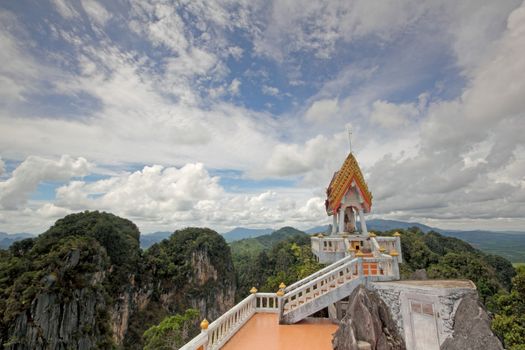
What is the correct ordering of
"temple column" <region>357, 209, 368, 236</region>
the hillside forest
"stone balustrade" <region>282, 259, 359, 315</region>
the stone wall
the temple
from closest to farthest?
the stone wall → the temple → "stone balustrade" <region>282, 259, 359, 315</region> → "temple column" <region>357, 209, 368, 236</region> → the hillside forest

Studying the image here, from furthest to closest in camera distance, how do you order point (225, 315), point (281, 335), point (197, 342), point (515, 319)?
point (515, 319) < point (281, 335) < point (225, 315) < point (197, 342)

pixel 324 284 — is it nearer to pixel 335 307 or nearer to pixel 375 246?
pixel 335 307

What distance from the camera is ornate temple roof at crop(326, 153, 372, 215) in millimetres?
12492

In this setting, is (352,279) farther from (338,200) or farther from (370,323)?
(338,200)

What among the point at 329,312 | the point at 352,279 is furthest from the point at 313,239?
the point at 352,279

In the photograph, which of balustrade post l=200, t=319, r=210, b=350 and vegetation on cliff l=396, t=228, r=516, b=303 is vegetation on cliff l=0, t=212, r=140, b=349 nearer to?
balustrade post l=200, t=319, r=210, b=350

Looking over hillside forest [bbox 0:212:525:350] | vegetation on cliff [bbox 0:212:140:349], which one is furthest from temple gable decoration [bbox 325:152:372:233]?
vegetation on cliff [bbox 0:212:140:349]

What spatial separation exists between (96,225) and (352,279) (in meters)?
39.7

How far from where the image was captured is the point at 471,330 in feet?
19.1

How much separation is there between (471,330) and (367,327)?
7.06 feet

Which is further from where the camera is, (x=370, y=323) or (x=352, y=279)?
(x=352, y=279)

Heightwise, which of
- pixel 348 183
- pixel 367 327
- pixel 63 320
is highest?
pixel 348 183

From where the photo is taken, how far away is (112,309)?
35.5 metres

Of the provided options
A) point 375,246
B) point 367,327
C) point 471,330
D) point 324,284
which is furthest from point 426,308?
point 375,246
